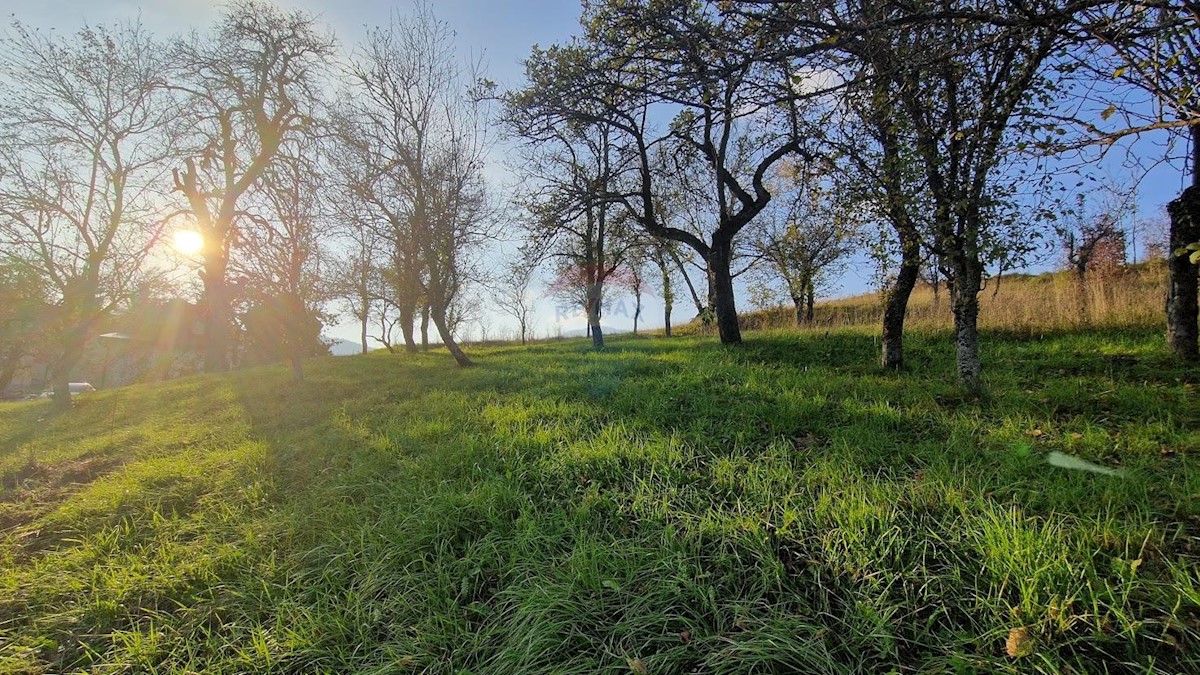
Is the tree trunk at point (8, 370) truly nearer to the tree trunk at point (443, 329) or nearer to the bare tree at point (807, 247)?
the tree trunk at point (443, 329)

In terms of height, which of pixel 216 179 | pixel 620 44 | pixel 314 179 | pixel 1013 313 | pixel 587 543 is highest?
pixel 216 179

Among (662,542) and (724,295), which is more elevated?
(724,295)

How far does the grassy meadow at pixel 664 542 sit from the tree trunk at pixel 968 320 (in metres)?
0.21

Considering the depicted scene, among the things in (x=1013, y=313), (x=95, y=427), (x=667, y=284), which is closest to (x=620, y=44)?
(x=1013, y=313)

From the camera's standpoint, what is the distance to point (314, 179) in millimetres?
10508

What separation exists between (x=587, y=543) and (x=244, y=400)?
32.4 ft

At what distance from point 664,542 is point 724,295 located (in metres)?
8.11

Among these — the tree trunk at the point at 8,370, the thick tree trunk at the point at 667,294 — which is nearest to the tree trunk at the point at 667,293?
the thick tree trunk at the point at 667,294

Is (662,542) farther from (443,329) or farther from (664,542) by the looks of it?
(443,329)

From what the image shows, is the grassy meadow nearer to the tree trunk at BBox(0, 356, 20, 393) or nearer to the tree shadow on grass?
the tree shadow on grass

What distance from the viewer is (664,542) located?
7.50 feet

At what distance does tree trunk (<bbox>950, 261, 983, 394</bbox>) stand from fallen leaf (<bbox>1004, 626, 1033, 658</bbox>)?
3.75 meters

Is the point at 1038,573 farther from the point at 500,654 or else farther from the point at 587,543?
the point at 500,654

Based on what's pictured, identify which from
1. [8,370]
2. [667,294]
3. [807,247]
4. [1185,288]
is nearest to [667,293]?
[667,294]
